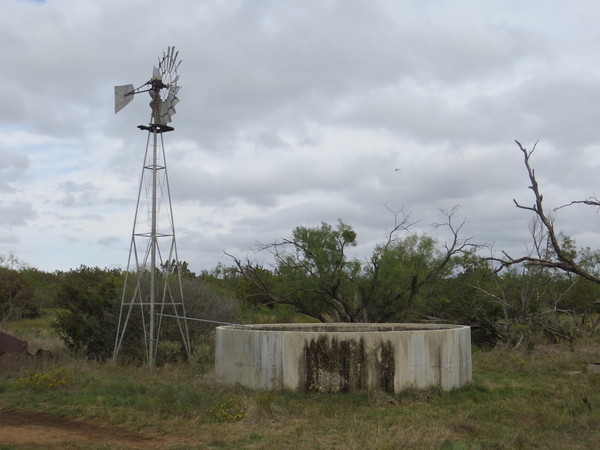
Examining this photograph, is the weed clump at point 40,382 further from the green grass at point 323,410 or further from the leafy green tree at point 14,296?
the leafy green tree at point 14,296

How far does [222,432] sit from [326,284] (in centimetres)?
1413

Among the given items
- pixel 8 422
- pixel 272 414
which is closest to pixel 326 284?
pixel 272 414

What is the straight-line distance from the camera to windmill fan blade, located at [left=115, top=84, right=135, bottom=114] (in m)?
19.0

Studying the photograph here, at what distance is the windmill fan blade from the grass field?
7.63 metres

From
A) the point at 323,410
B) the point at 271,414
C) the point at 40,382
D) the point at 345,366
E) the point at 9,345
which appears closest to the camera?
the point at 271,414

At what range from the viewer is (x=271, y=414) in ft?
37.7

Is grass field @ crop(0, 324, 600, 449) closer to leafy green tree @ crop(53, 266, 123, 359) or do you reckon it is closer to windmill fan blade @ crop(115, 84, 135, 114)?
leafy green tree @ crop(53, 266, 123, 359)

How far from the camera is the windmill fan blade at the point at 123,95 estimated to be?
19016 millimetres

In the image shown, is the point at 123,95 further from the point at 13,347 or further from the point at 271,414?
the point at 271,414

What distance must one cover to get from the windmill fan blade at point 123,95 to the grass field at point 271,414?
7629 millimetres

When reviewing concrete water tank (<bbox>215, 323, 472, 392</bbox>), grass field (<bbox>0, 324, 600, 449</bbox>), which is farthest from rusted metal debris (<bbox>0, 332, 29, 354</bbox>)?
concrete water tank (<bbox>215, 323, 472, 392</bbox>)

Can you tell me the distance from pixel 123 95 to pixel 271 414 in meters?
11.5

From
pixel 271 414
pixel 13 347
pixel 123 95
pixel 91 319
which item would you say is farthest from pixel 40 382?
pixel 123 95

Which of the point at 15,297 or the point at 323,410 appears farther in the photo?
the point at 15,297
